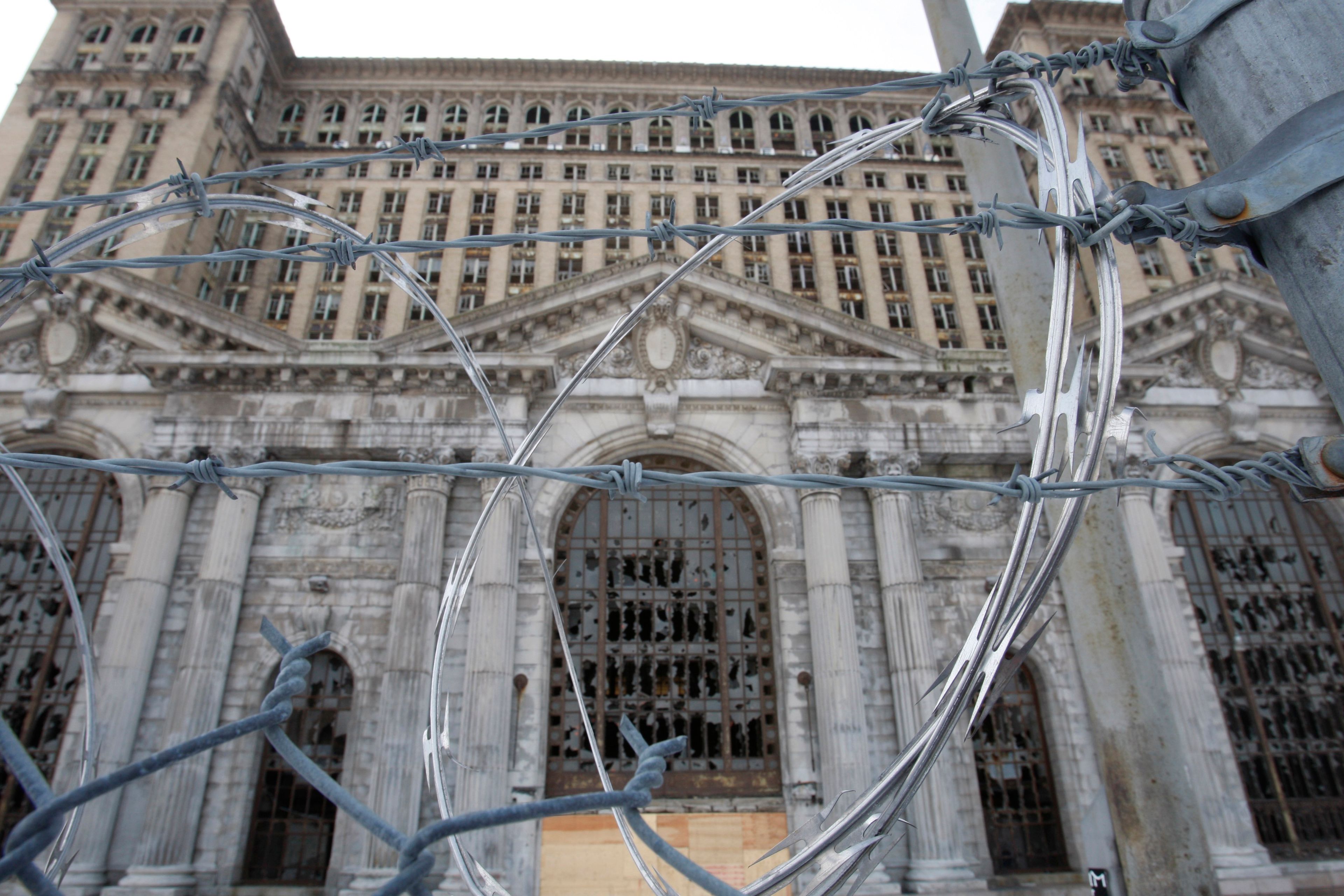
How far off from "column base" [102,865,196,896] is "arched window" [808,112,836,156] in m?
56.1

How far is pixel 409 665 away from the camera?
59.1 feet

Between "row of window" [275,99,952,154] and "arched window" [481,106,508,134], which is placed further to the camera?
"arched window" [481,106,508,134]

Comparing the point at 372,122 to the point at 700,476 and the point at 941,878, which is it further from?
the point at 700,476

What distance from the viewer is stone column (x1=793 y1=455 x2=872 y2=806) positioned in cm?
1755

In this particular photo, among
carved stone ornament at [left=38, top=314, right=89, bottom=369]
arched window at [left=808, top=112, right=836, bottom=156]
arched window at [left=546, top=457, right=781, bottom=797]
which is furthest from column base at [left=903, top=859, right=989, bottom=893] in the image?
arched window at [left=808, top=112, right=836, bottom=156]

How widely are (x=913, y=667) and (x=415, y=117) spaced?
55734 mm

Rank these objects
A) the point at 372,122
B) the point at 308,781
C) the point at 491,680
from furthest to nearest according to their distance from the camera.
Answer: the point at 372,122
the point at 491,680
the point at 308,781

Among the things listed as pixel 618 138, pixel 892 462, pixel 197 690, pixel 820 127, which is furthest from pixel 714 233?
pixel 820 127

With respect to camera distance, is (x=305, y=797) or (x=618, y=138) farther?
(x=618, y=138)

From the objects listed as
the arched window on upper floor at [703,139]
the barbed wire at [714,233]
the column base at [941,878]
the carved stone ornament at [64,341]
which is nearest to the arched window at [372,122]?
the arched window on upper floor at [703,139]

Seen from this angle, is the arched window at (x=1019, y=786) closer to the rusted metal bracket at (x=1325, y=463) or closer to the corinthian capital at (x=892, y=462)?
the corinthian capital at (x=892, y=462)

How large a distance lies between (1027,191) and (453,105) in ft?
192

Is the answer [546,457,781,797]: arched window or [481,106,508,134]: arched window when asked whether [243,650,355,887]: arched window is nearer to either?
[546,457,781,797]: arched window

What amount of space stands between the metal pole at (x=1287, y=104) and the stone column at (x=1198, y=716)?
15.8 metres
